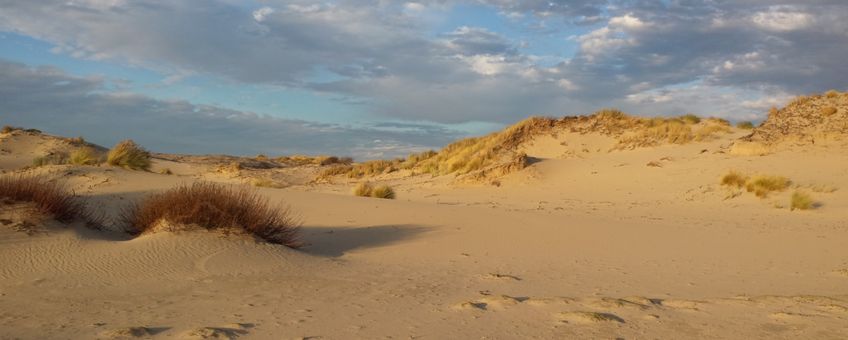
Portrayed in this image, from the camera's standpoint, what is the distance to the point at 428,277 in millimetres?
6816

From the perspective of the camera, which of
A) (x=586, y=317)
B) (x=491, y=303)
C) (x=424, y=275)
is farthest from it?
(x=424, y=275)

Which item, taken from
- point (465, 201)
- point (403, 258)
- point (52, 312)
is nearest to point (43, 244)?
point (52, 312)

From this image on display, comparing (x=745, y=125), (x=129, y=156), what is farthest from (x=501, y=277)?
(x=745, y=125)

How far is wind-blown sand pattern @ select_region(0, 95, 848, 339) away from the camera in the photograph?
4.83 m

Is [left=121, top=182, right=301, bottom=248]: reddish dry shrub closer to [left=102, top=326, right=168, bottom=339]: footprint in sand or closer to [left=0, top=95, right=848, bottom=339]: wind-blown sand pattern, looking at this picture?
[left=0, top=95, right=848, bottom=339]: wind-blown sand pattern

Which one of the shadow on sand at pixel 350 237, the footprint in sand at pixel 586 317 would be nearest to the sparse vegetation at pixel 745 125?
the shadow on sand at pixel 350 237

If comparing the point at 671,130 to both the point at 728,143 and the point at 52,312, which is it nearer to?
the point at 728,143

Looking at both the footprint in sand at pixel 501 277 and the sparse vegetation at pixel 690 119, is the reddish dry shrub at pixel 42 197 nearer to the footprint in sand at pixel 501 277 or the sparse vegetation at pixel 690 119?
the footprint in sand at pixel 501 277

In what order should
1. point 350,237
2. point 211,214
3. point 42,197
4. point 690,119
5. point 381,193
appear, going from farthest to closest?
point 690,119
point 381,193
point 350,237
point 211,214
point 42,197

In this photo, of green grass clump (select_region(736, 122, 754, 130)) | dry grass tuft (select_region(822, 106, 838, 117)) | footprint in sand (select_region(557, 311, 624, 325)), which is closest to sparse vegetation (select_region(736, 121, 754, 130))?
green grass clump (select_region(736, 122, 754, 130))

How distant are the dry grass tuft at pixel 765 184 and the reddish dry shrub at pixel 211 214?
1179 cm

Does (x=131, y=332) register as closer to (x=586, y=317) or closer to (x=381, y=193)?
(x=586, y=317)

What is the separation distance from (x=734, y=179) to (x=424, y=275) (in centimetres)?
1210

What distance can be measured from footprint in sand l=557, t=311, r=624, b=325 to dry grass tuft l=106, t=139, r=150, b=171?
14.8 meters
